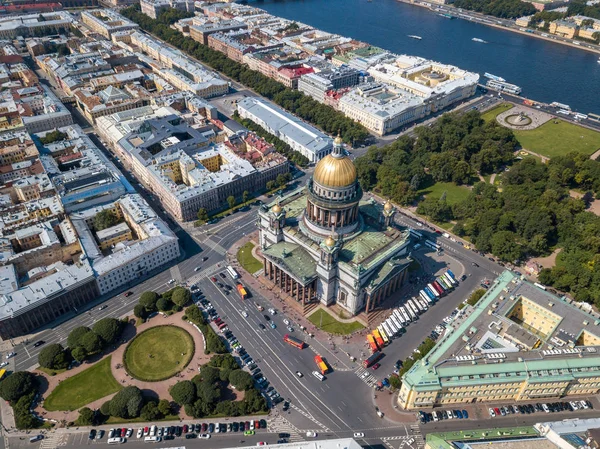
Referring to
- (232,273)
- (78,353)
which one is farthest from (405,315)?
(78,353)

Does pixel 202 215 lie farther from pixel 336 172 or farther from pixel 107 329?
pixel 336 172

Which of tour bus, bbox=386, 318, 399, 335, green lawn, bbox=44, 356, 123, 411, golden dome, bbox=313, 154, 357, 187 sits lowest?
green lawn, bbox=44, 356, 123, 411

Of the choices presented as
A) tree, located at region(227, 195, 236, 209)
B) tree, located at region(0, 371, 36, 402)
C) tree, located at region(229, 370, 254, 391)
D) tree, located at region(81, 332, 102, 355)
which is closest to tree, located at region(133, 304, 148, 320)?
tree, located at region(81, 332, 102, 355)

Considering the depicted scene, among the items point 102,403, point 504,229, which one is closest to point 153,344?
point 102,403


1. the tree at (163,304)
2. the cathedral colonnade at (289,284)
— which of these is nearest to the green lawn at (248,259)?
the cathedral colonnade at (289,284)

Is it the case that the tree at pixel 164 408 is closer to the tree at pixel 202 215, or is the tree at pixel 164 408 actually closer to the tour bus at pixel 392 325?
the tour bus at pixel 392 325

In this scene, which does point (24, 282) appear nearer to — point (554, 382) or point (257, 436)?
point (257, 436)

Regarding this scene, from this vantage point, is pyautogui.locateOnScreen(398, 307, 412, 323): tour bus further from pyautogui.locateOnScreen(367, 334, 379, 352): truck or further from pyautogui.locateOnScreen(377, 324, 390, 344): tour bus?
pyautogui.locateOnScreen(367, 334, 379, 352): truck
